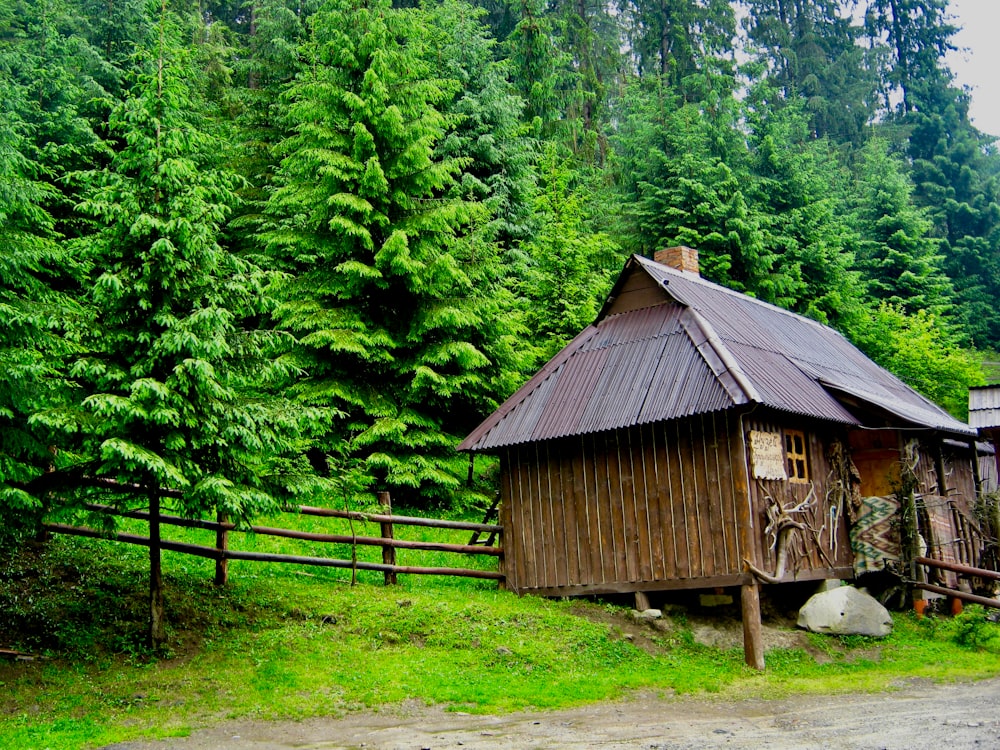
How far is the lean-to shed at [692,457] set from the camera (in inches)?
551

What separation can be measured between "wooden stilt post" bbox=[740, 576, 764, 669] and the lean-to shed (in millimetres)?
44

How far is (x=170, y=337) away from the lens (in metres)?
10.8

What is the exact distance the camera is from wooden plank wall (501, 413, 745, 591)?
45.9 ft

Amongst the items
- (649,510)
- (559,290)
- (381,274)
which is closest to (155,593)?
(649,510)

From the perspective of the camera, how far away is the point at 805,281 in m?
30.4

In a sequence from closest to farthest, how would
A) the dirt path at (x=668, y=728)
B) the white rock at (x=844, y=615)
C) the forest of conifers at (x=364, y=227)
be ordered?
the dirt path at (x=668, y=728)
the forest of conifers at (x=364, y=227)
the white rock at (x=844, y=615)

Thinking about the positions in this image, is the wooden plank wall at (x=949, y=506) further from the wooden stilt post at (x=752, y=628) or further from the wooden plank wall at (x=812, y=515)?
the wooden stilt post at (x=752, y=628)

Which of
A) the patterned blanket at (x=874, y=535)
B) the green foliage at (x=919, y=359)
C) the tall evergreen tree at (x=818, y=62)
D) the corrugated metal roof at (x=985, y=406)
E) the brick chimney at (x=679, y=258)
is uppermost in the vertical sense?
the tall evergreen tree at (x=818, y=62)

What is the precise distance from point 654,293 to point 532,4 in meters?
24.2

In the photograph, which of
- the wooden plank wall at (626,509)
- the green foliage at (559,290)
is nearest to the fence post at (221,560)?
the wooden plank wall at (626,509)

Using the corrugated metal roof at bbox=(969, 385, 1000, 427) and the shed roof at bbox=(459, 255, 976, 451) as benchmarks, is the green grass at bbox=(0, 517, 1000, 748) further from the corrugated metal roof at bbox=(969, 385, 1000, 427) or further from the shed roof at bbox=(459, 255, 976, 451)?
the corrugated metal roof at bbox=(969, 385, 1000, 427)

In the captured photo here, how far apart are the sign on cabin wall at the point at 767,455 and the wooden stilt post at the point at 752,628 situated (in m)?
1.73

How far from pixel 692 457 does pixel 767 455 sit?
4.00ft

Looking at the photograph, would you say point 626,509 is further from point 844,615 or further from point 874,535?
point 874,535
